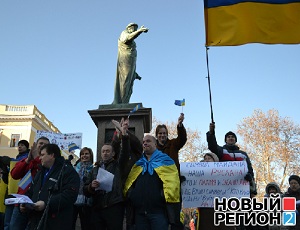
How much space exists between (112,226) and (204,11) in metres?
4.45

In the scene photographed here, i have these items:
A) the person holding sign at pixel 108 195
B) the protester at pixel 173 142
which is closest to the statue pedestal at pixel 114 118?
the protester at pixel 173 142

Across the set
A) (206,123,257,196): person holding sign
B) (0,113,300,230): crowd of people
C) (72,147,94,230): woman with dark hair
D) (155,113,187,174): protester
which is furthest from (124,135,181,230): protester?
(206,123,257,196): person holding sign

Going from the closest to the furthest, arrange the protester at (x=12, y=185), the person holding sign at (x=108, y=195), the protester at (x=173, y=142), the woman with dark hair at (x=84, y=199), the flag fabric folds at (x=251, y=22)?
the person holding sign at (x=108, y=195) < the protester at (x=173, y=142) < the woman with dark hair at (x=84, y=199) < the protester at (x=12, y=185) < the flag fabric folds at (x=251, y=22)

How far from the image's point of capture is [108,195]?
4.63 metres

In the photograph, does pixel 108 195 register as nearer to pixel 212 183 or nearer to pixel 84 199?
pixel 84 199

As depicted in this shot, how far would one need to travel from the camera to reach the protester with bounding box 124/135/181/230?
406 centimetres

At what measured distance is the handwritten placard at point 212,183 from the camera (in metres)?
5.61

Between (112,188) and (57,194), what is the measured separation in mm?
949

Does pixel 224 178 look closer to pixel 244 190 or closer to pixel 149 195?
pixel 244 190

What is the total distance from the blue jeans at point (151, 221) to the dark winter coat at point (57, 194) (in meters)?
0.81

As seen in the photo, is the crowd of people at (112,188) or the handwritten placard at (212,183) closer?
the crowd of people at (112,188)

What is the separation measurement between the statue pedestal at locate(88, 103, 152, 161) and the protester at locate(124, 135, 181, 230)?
4002mm

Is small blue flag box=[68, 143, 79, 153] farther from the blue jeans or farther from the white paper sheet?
the blue jeans

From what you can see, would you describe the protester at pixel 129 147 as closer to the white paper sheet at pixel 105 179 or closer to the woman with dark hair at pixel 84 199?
the white paper sheet at pixel 105 179
